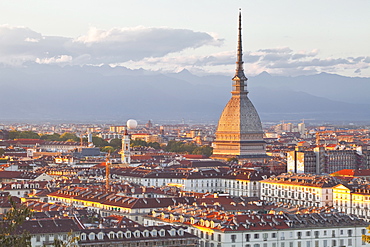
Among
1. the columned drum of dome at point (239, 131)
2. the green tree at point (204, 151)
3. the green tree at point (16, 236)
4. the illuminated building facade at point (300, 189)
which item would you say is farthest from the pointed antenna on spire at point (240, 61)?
the green tree at point (16, 236)

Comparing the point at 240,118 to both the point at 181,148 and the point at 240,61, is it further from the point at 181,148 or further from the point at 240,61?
the point at 181,148

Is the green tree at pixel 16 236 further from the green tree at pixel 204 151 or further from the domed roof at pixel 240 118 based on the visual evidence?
the green tree at pixel 204 151

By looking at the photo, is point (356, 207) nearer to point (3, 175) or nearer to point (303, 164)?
point (303, 164)

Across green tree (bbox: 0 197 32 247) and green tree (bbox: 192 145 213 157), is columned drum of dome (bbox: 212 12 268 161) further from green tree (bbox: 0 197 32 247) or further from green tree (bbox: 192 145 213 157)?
green tree (bbox: 0 197 32 247)

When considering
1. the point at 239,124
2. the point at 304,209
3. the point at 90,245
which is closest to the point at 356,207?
the point at 304,209

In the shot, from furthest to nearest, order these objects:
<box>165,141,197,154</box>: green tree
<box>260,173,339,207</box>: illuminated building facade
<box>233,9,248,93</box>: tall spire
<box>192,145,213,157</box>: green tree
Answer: <box>165,141,197,154</box>: green tree
<box>192,145,213,157</box>: green tree
<box>233,9,248,93</box>: tall spire
<box>260,173,339,207</box>: illuminated building facade

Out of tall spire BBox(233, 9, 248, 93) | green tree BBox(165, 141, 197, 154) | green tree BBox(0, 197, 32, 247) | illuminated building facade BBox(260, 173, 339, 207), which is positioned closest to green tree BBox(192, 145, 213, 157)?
green tree BBox(165, 141, 197, 154)

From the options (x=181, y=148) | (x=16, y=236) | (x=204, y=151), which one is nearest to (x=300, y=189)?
(x=16, y=236)

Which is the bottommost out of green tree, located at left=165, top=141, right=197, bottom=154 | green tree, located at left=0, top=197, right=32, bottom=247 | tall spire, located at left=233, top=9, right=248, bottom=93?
green tree, located at left=165, top=141, right=197, bottom=154
